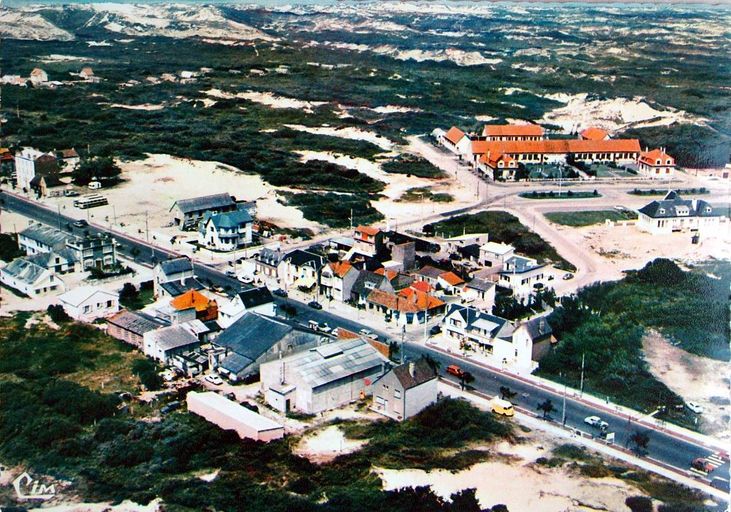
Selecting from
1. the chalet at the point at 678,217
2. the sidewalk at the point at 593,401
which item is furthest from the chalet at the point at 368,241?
the chalet at the point at 678,217

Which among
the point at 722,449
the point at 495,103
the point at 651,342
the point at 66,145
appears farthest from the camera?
the point at 495,103

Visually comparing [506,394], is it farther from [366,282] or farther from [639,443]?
[366,282]

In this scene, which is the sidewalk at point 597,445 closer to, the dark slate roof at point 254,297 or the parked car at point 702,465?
the parked car at point 702,465

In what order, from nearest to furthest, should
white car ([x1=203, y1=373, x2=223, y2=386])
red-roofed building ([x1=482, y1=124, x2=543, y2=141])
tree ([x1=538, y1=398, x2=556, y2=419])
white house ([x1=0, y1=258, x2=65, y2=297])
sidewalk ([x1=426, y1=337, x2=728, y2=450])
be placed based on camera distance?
sidewalk ([x1=426, y1=337, x2=728, y2=450]), tree ([x1=538, y1=398, x2=556, y2=419]), white car ([x1=203, y1=373, x2=223, y2=386]), white house ([x1=0, y1=258, x2=65, y2=297]), red-roofed building ([x1=482, y1=124, x2=543, y2=141])

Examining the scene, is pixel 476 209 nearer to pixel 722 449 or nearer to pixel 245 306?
pixel 245 306

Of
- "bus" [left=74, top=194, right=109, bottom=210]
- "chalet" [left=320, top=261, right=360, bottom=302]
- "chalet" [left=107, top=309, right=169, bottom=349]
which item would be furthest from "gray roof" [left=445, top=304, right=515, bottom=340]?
"bus" [left=74, top=194, right=109, bottom=210]

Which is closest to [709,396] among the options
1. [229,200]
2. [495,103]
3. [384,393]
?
[384,393]

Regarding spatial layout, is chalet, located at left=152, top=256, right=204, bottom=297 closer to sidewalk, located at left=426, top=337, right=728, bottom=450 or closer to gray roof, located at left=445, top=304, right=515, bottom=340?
sidewalk, located at left=426, top=337, right=728, bottom=450
